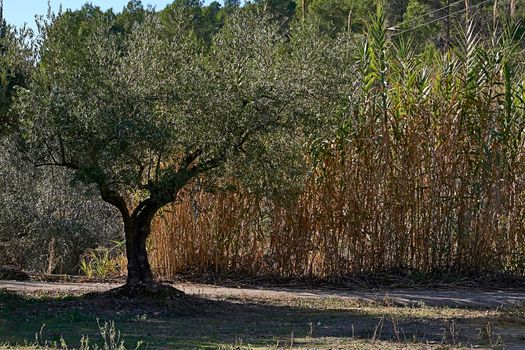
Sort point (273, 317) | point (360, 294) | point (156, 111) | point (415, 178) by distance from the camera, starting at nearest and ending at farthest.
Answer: point (273, 317) < point (156, 111) < point (360, 294) < point (415, 178)

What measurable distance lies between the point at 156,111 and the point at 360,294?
548cm

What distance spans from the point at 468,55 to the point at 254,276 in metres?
6.13

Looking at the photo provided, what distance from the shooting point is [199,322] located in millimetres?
12953

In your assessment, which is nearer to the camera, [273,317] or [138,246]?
[273,317]

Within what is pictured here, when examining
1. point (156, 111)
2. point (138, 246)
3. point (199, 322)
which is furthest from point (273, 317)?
point (156, 111)

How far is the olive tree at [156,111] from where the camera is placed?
1302 cm

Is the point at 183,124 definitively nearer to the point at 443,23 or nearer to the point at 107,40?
the point at 107,40

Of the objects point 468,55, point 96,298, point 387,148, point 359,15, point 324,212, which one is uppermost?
point 359,15

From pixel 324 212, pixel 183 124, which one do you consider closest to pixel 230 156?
pixel 183 124

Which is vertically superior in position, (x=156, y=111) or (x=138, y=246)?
(x=156, y=111)

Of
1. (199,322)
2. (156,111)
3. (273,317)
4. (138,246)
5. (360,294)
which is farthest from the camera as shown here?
(360,294)

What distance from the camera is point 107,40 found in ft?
45.4

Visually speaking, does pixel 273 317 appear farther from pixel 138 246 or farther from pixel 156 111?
pixel 156 111

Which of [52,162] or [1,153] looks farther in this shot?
[1,153]
